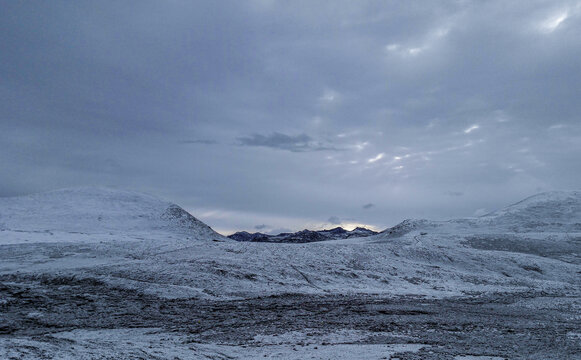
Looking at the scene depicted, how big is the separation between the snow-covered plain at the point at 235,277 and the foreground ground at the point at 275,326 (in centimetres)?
9

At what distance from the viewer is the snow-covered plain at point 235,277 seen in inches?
403

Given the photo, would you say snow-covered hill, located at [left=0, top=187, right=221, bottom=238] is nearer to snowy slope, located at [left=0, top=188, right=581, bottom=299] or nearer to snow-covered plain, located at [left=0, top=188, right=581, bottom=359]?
snowy slope, located at [left=0, top=188, right=581, bottom=299]

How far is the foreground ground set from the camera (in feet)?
31.4

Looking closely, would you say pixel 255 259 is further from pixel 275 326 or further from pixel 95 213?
pixel 95 213

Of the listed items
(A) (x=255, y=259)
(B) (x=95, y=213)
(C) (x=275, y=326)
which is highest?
(B) (x=95, y=213)

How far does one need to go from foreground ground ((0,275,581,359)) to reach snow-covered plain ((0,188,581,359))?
0.29 feet

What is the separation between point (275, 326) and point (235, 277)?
9.54 m

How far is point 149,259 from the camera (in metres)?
25.9

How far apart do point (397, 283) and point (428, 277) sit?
10.4 feet

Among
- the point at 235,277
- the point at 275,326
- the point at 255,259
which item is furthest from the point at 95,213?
the point at 275,326

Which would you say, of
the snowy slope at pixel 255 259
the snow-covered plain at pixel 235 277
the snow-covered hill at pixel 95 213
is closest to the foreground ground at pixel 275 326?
the snow-covered plain at pixel 235 277

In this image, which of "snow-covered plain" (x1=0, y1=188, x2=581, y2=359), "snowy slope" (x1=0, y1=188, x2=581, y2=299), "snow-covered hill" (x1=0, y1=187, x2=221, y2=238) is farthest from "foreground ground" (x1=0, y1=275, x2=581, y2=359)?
"snow-covered hill" (x1=0, y1=187, x2=221, y2=238)

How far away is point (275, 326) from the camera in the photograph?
12891mm

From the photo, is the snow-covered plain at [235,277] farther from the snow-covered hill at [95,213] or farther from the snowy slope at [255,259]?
the snow-covered hill at [95,213]
